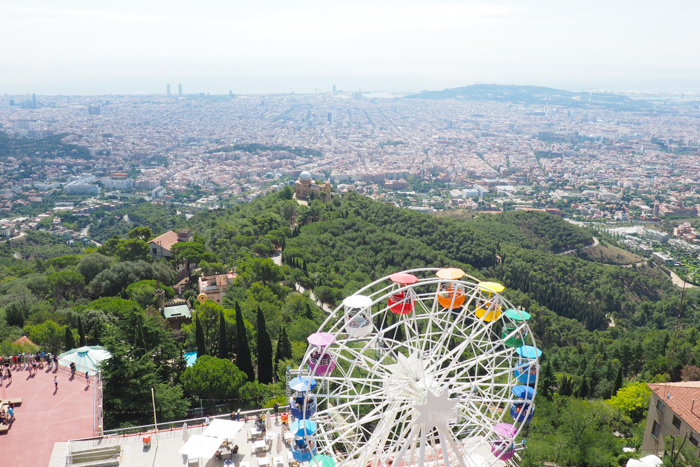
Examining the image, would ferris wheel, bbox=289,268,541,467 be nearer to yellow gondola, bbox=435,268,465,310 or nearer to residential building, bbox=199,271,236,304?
yellow gondola, bbox=435,268,465,310

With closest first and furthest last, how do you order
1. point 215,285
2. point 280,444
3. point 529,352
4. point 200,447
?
1. point 529,352
2. point 200,447
3. point 280,444
4. point 215,285

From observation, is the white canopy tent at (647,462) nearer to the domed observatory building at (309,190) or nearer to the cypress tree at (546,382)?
the cypress tree at (546,382)

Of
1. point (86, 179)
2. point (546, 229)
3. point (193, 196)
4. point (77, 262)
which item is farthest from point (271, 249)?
point (86, 179)

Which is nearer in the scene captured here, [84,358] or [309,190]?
[84,358]

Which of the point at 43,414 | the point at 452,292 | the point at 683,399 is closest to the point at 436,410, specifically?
the point at 452,292

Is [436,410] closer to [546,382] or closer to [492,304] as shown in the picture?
[492,304]

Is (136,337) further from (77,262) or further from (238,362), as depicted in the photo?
(77,262)
